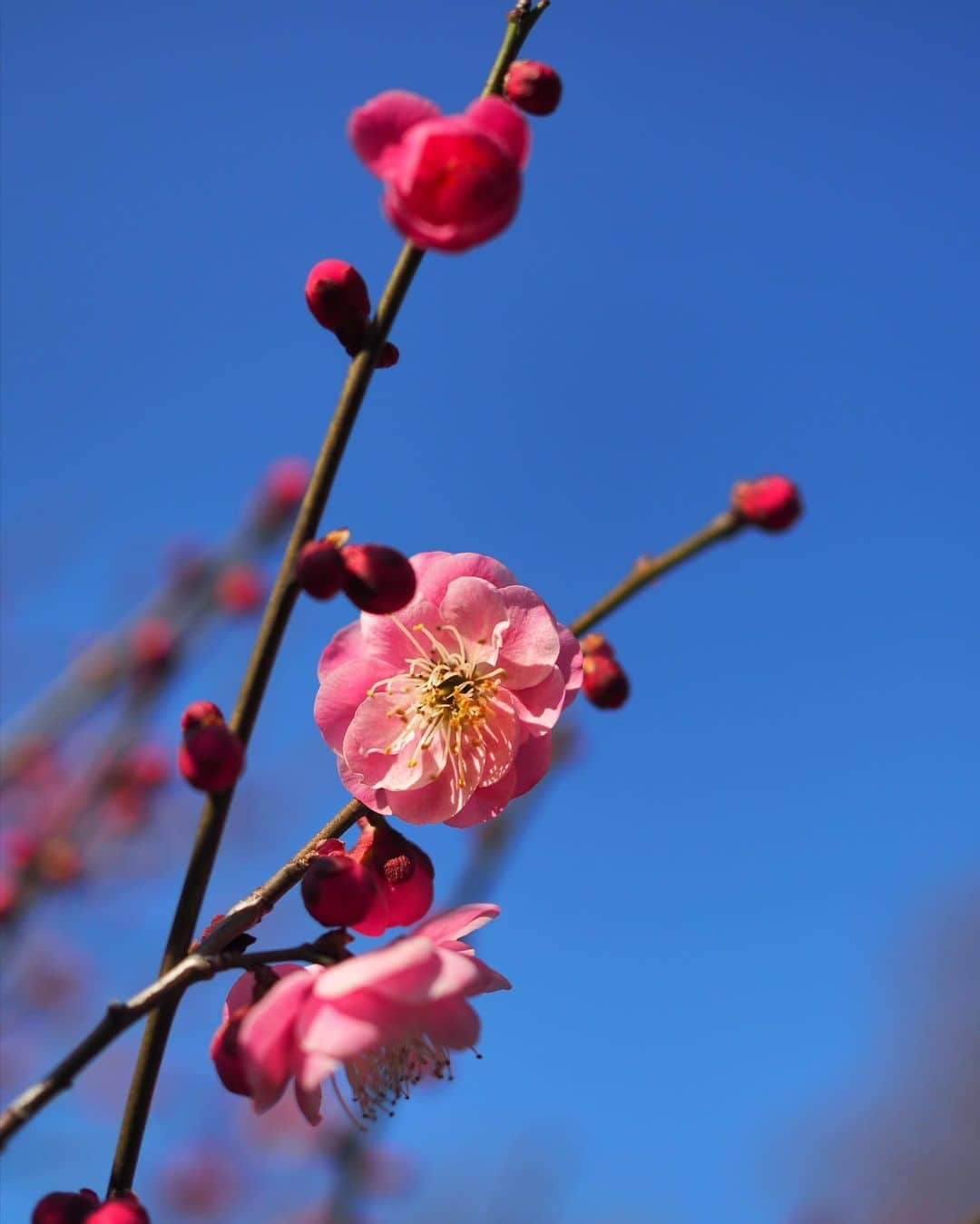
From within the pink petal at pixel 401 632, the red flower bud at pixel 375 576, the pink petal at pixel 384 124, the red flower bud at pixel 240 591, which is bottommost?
the red flower bud at pixel 375 576

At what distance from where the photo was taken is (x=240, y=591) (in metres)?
4.67

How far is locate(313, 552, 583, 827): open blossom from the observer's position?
1319 mm

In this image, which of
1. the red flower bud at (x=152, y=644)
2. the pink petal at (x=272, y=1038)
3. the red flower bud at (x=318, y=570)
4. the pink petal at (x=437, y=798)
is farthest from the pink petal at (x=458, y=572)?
the red flower bud at (x=152, y=644)

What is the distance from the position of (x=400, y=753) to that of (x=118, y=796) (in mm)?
3273

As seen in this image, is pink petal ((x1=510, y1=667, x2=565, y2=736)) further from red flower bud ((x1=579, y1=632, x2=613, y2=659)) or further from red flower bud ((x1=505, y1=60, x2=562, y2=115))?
red flower bud ((x1=505, y1=60, x2=562, y2=115))

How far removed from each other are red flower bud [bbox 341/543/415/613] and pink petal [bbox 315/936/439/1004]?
11.8 inches

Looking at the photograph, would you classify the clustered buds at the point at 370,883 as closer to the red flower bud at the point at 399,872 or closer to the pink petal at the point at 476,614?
the red flower bud at the point at 399,872

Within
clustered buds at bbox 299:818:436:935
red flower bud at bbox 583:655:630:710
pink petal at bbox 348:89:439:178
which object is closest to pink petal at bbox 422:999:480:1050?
clustered buds at bbox 299:818:436:935

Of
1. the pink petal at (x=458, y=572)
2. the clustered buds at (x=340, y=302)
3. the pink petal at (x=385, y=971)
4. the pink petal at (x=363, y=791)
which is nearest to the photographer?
the pink petal at (x=385, y=971)

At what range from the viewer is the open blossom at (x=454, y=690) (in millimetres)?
1319

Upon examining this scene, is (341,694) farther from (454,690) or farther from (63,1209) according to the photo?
(63,1209)

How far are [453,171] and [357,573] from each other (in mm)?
342

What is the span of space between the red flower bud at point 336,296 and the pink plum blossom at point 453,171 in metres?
0.14

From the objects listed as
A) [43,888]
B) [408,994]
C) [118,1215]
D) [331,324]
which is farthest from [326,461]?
[43,888]
